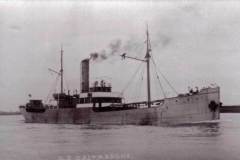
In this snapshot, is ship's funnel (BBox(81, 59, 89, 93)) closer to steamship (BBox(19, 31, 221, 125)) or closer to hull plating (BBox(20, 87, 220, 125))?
steamship (BBox(19, 31, 221, 125))

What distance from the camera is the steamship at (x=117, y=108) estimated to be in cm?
3102

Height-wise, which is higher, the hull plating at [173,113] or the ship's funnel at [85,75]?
the ship's funnel at [85,75]

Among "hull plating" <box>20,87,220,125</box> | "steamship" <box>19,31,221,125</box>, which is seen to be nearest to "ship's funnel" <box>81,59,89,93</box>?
"steamship" <box>19,31,221,125</box>

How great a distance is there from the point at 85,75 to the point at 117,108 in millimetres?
5449

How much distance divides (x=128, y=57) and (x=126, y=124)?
233 inches

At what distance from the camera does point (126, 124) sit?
34844 millimetres

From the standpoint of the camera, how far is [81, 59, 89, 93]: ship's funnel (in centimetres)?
4028

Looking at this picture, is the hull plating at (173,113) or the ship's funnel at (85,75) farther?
the ship's funnel at (85,75)

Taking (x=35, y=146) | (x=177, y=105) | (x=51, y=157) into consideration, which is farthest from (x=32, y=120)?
(x=51, y=157)

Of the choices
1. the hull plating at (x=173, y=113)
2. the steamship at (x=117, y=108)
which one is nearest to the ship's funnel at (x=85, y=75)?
the steamship at (x=117, y=108)

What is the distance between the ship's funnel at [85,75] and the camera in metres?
40.3

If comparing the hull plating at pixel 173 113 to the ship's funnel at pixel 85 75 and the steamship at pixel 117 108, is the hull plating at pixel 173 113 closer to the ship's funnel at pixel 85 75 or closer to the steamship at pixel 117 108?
the steamship at pixel 117 108

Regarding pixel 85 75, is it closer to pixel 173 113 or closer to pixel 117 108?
pixel 117 108

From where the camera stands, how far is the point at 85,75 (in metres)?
40.7
